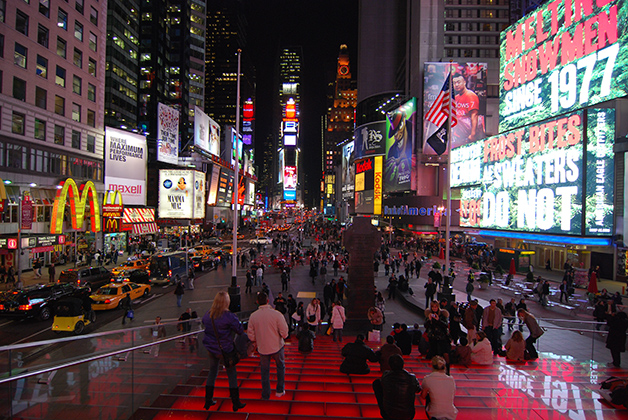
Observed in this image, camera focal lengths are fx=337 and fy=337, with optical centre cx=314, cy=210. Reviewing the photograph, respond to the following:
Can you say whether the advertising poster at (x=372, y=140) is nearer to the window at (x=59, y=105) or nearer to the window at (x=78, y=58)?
the window at (x=78, y=58)

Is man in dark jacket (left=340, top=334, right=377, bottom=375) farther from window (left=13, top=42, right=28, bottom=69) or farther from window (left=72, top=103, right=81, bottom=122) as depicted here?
window (left=72, top=103, right=81, bottom=122)

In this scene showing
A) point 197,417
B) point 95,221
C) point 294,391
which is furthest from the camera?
point 95,221

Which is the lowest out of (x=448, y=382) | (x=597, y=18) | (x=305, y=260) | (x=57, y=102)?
(x=305, y=260)

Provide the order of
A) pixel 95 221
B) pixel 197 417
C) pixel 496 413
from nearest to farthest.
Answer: pixel 197 417
pixel 496 413
pixel 95 221

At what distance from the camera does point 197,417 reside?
4699 millimetres

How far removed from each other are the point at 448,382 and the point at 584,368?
7025mm

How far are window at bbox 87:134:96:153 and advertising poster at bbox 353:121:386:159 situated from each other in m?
54.2

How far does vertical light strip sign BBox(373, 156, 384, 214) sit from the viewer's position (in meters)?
74.9

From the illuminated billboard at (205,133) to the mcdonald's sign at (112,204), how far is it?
58.1ft

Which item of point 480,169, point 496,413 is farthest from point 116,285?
point 480,169

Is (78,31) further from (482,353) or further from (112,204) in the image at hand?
(482,353)

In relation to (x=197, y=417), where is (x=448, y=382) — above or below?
above

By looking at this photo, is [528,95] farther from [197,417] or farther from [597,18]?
[197,417]

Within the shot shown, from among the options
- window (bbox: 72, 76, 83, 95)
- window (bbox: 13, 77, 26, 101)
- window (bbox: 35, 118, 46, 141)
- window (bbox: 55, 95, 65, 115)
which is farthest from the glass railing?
window (bbox: 72, 76, 83, 95)
